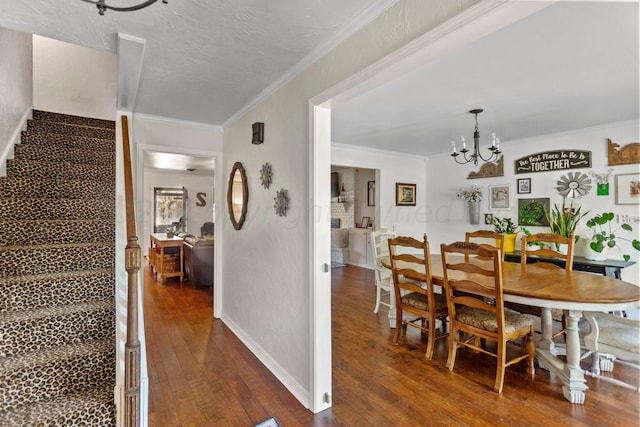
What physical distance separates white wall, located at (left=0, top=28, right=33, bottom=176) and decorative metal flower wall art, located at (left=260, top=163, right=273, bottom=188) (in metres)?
2.15

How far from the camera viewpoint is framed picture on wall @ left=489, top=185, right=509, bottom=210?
5.06m

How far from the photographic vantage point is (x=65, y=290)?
2043 mm

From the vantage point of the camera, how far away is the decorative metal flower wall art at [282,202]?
7.97 ft

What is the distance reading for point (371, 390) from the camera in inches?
88.0

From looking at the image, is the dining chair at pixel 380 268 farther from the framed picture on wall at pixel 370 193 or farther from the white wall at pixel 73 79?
the white wall at pixel 73 79

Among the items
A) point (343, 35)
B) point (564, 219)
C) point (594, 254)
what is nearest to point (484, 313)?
point (343, 35)

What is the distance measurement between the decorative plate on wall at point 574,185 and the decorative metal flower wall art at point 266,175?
169 inches

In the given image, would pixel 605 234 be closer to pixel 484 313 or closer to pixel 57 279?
pixel 484 313

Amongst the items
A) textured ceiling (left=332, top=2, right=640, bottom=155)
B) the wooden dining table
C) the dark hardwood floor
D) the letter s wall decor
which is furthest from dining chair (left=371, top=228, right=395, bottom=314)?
the letter s wall decor

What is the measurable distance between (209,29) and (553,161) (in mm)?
4914

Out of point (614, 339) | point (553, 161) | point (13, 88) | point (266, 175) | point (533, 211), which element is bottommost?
point (614, 339)

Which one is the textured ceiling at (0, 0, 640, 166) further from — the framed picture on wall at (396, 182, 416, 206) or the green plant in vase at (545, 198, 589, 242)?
the framed picture on wall at (396, 182, 416, 206)

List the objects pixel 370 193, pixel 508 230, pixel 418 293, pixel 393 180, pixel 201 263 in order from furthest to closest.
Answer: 1. pixel 370 193
2. pixel 393 180
3. pixel 201 263
4. pixel 508 230
5. pixel 418 293

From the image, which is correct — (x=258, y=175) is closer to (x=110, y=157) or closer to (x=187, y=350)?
(x=110, y=157)
